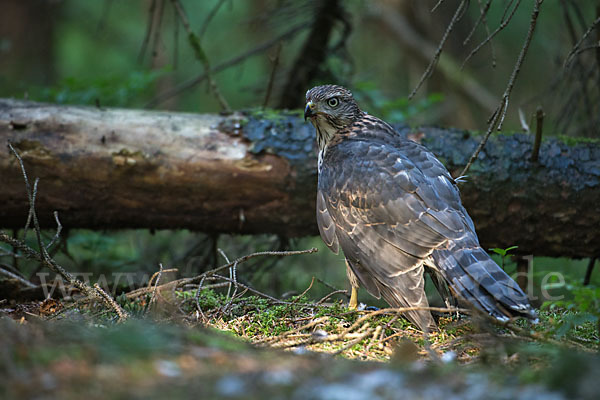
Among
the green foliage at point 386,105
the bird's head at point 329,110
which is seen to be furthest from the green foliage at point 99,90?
the green foliage at point 386,105

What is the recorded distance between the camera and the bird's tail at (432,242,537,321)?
3.09 m

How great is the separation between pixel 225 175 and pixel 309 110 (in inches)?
42.1

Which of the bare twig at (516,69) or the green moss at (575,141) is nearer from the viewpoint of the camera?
the bare twig at (516,69)

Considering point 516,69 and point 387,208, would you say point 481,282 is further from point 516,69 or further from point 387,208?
point 516,69

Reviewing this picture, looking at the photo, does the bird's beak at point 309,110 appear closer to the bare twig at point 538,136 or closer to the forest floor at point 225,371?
the bare twig at point 538,136

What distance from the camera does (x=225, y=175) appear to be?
5102 mm

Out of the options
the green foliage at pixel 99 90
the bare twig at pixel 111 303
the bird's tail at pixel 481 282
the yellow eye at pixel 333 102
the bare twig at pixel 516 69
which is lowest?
the bare twig at pixel 111 303

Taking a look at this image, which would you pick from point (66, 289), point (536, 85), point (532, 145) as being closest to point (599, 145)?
point (532, 145)

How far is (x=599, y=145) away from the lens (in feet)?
17.1

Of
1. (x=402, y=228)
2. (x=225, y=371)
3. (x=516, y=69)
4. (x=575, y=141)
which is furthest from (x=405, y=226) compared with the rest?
(x=575, y=141)

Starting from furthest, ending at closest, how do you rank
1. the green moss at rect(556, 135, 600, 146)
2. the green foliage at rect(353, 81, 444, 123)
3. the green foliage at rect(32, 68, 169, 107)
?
the green foliage at rect(353, 81, 444, 123) < the green foliage at rect(32, 68, 169, 107) < the green moss at rect(556, 135, 600, 146)

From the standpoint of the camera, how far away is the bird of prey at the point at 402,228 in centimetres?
330

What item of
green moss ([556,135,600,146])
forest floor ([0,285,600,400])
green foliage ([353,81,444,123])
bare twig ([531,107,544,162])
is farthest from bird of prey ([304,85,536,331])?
green foliage ([353,81,444,123])

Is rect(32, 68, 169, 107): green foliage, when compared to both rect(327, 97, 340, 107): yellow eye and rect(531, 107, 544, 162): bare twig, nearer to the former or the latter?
rect(327, 97, 340, 107): yellow eye
